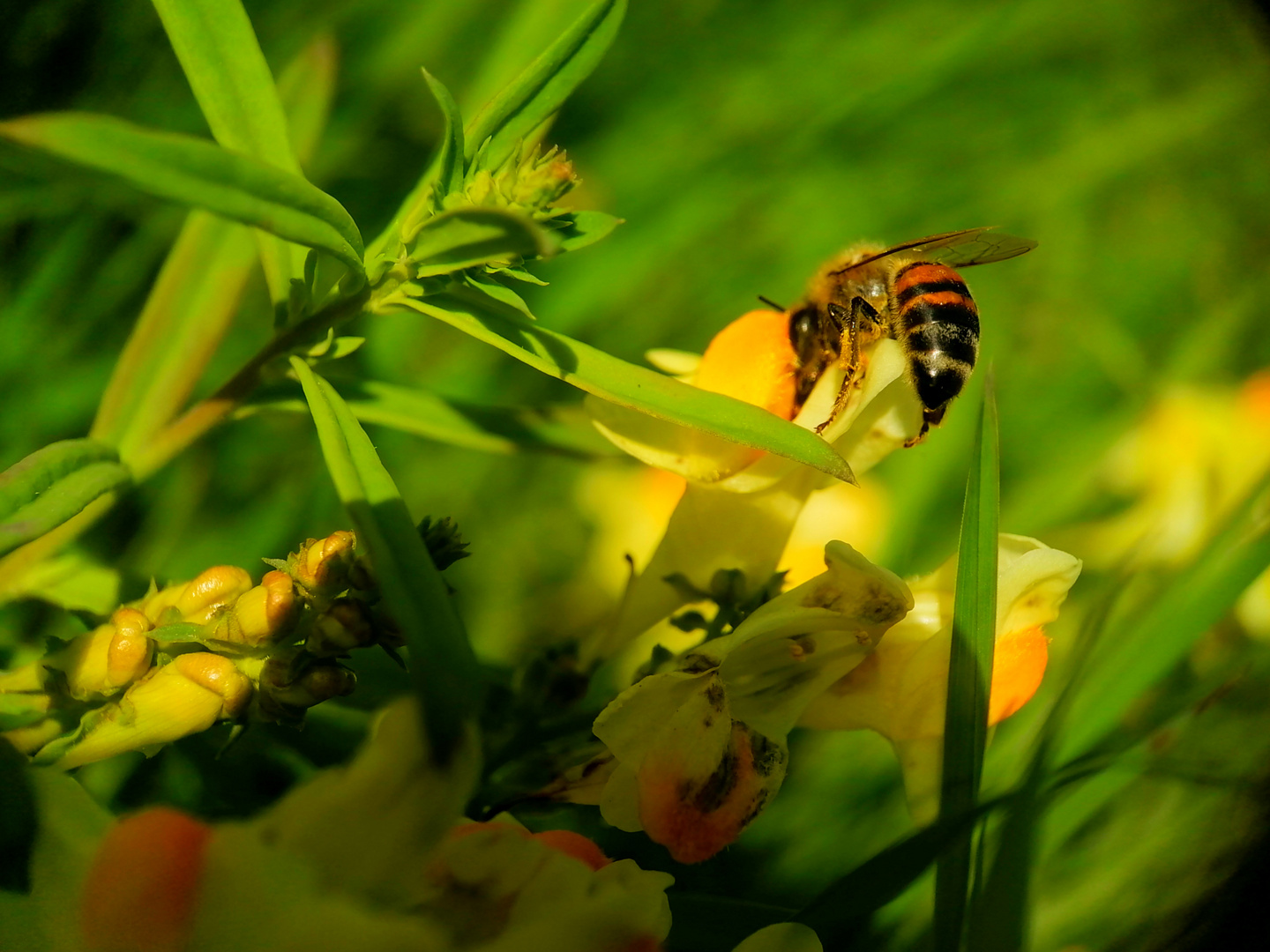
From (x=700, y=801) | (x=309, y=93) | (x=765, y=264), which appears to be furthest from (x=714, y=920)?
(x=765, y=264)

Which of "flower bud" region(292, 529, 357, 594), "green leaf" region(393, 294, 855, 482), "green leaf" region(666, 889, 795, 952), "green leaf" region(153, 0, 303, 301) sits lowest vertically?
"green leaf" region(666, 889, 795, 952)

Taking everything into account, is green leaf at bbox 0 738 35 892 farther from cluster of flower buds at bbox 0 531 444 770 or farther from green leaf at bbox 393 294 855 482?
green leaf at bbox 393 294 855 482

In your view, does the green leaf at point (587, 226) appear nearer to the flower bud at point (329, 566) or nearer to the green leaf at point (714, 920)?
the flower bud at point (329, 566)

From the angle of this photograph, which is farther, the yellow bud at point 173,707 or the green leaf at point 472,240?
the yellow bud at point 173,707

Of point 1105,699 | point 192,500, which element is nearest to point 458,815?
point 1105,699

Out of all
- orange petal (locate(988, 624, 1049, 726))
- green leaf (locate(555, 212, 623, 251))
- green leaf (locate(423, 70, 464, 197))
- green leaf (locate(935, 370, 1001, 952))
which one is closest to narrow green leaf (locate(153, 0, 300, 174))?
green leaf (locate(423, 70, 464, 197))

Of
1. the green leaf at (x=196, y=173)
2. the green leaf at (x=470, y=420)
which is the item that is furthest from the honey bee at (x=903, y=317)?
the green leaf at (x=196, y=173)
